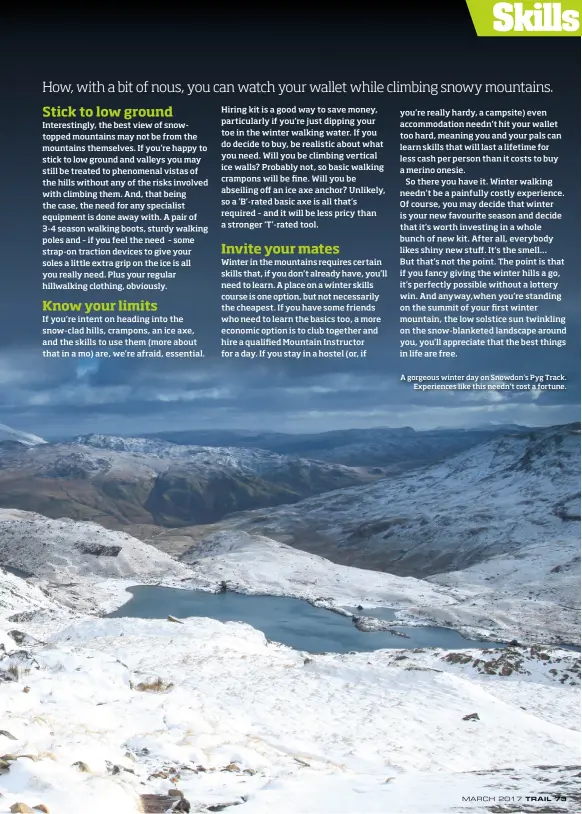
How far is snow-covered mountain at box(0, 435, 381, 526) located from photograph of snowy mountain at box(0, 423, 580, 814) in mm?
3339

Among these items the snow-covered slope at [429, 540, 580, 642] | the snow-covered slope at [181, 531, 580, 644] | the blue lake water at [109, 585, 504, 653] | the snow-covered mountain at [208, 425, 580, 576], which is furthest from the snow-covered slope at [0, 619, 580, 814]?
the snow-covered mountain at [208, 425, 580, 576]

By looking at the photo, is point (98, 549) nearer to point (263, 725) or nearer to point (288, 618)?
point (288, 618)

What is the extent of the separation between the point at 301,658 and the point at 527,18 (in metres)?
21.8

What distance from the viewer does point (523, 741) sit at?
15766 millimetres

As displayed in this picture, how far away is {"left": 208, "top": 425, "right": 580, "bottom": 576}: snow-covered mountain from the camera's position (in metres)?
110

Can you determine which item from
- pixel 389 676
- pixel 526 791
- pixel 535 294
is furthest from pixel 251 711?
pixel 535 294

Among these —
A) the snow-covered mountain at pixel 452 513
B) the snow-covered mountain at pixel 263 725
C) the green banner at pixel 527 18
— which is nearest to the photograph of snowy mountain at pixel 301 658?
the snow-covered mountain at pixel 263 725

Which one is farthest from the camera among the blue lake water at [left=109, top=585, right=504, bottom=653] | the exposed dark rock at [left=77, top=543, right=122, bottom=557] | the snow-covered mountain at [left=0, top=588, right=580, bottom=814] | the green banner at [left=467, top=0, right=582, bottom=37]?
the exposed dark rock at [left=77, top=543, right=122, bottom=557]

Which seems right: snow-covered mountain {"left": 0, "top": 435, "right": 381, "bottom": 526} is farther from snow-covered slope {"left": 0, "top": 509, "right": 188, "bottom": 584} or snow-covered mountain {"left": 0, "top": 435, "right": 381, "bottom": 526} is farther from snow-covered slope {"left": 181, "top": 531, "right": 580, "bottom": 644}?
snow-covered slope {"left": 181, "top": 531, "right": 580, "bottom": 644}

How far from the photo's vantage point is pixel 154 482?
170875 mm

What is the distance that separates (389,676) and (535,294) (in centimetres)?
1255

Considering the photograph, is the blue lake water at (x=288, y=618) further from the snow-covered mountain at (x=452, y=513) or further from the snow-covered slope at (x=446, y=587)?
the snow-covered mountain at (x=452, y=513)

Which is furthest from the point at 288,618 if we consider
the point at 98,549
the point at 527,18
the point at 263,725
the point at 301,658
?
the point at 527,18

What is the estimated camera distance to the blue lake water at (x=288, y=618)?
150 feet
